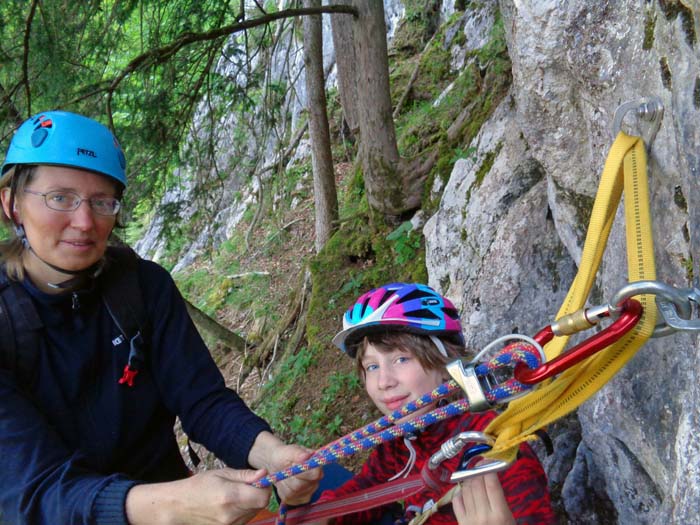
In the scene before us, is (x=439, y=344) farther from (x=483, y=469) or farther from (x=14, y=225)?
(x=14, y=225)

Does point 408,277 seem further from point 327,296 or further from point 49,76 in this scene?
point 49,76

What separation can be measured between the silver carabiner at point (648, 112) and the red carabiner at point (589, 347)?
692 mm

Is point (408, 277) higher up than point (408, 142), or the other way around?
point (408, 142)

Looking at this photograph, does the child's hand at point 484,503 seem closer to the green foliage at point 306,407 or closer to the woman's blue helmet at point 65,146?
the woman's blue helmet at point 65,146

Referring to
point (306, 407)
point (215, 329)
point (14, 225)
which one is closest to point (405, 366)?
point (14, 225)

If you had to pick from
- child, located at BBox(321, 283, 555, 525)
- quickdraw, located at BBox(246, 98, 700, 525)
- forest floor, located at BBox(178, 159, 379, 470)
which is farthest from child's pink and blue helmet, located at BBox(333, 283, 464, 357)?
forest floor, located at BBox(178, 159, 379, 470)

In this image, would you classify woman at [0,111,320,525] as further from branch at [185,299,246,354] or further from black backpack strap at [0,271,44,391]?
branch at [185,299,246,354]

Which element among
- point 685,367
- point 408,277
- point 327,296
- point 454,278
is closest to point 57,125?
point 685,367

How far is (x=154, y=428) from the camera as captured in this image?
2.64 metres

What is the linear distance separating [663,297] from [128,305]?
2.06m

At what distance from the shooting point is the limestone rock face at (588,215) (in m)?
1.53

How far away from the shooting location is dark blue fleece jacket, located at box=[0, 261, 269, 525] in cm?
191

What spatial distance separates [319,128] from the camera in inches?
302

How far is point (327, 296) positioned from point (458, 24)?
5.86 metres
